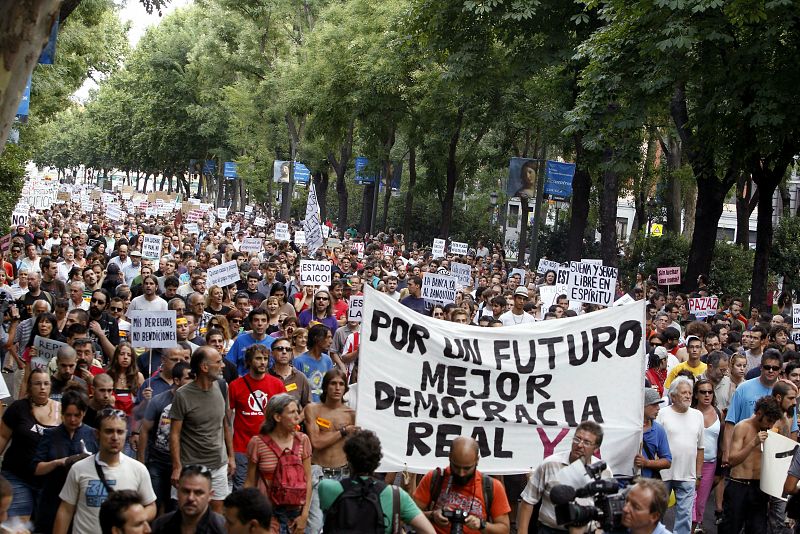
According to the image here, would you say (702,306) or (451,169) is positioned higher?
(451,169)

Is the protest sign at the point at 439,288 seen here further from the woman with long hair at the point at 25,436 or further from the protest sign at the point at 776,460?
the woman with long hair at the point at 25,436

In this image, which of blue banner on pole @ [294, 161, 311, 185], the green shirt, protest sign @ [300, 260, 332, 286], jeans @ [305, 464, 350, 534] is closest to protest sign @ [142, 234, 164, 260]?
protest sign @ [300, 260, 332, 286]

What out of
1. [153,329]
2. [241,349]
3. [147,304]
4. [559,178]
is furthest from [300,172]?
[153,329]

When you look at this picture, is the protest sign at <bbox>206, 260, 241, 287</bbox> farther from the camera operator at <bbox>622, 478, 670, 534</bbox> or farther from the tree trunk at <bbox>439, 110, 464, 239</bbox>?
the tree trunk at <bbox>439, 110, 464, 239</bbox>

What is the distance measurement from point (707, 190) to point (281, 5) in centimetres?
2887

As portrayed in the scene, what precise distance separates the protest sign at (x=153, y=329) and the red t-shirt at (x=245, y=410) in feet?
5.70

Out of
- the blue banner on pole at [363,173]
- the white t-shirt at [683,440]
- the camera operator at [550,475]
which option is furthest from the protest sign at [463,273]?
the blue banner on pole at [363,173]

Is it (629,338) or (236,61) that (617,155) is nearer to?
(629,338)

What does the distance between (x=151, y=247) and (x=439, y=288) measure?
6.72m

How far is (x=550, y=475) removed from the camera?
7.21m

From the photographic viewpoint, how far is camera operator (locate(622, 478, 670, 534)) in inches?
242

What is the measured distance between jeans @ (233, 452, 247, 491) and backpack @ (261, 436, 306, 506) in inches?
55.6

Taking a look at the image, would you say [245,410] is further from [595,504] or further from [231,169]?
[231,169]

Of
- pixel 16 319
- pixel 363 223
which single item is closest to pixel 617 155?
pixel 16 319
